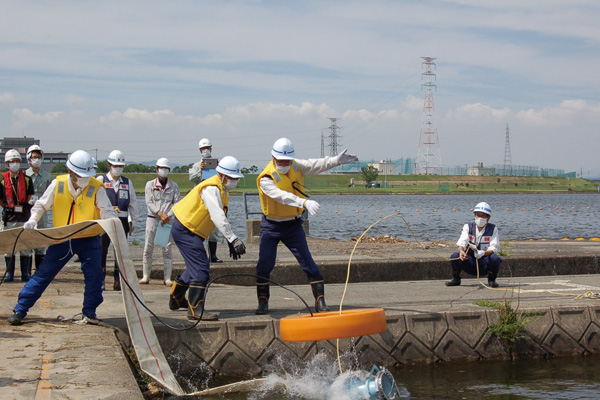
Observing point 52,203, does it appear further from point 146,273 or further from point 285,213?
point 146,273

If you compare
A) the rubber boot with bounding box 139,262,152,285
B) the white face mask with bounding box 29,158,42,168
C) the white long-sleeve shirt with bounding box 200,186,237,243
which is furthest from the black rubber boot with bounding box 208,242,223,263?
the white long-sleeve shirt with bounding box 200,186,237,243

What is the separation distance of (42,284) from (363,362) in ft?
12.5

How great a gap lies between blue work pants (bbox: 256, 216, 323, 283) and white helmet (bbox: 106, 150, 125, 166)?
3.49 metres

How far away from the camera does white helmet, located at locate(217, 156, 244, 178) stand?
7969mm

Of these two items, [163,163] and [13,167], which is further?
[163,163]

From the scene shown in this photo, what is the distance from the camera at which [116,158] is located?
10.8 meters

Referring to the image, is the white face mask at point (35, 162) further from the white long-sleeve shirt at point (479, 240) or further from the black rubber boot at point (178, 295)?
the white long-sleeve shirt at point (479, 240)

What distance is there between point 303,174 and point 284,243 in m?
0.95

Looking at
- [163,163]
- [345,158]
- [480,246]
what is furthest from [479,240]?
[163,163]

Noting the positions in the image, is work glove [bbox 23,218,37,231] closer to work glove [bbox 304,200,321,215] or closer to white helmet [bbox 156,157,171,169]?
work glove [bbox 304,200,321,215]

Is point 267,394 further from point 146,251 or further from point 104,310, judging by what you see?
point 146,251

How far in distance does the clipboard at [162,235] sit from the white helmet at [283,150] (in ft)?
11.0

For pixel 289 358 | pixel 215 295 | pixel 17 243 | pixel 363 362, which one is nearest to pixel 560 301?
pixel 363 362

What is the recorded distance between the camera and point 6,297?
9258 millimetres
